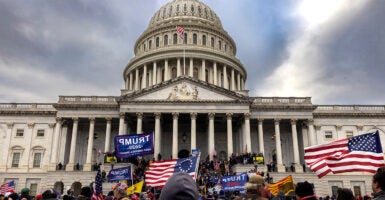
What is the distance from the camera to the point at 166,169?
18344 mm

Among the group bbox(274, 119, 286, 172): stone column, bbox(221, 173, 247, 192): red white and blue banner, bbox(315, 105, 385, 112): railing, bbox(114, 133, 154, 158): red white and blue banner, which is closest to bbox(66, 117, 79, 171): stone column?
bbox(274, 119, 286, 172): stone column

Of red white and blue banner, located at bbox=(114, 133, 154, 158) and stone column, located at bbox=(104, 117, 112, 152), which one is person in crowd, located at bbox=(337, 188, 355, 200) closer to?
red white and blue banner, located at bbox=(114, 133, 154, 158)

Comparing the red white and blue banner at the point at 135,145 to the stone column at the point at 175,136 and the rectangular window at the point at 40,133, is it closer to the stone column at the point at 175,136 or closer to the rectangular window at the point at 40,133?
the stone column at the point at 175,136

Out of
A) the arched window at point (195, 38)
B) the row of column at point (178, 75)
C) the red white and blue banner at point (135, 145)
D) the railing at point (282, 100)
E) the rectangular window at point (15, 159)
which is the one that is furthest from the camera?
the arched window at point (195, 38)

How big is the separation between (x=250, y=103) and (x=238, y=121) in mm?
4109

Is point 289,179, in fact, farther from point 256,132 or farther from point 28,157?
point 28,157

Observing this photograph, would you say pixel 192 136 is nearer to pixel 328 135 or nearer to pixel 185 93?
pixel 185 93

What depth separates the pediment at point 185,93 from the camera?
4847 cm

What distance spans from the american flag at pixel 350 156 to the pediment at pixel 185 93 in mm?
35118

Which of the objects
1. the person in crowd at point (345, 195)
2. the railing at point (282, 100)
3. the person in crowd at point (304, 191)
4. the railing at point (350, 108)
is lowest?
the person in crowd at point (345, 195)

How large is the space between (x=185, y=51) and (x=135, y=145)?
52.2 metres

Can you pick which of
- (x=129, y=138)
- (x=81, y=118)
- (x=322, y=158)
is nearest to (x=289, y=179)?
(x=322, y=158)

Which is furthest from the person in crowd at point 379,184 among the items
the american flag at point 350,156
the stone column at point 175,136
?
the stone column at point 175,136

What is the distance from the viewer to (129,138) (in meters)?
18.6
